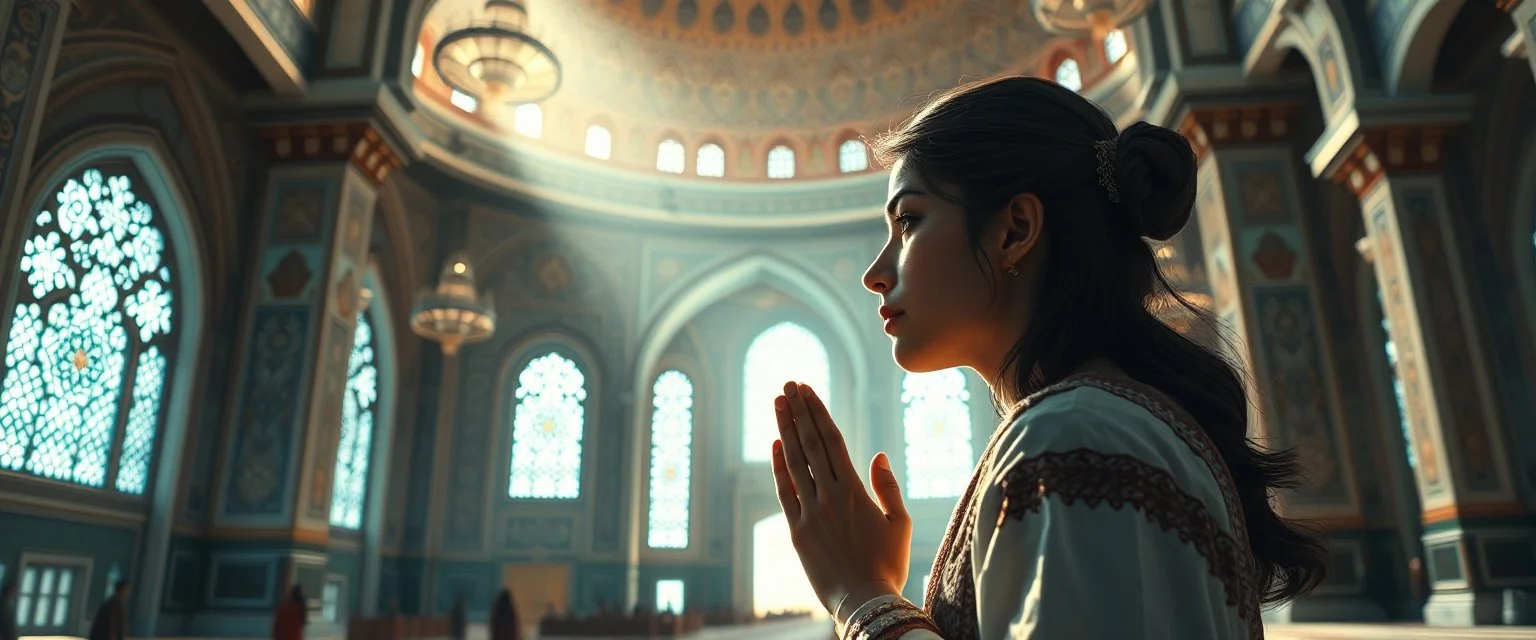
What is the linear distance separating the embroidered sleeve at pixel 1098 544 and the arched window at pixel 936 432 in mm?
15787

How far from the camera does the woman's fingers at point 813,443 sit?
976 millimetres

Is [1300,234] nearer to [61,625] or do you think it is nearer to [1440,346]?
[1440,346]

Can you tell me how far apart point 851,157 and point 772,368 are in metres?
4.17

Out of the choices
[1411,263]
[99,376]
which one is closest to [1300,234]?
[1411,263]

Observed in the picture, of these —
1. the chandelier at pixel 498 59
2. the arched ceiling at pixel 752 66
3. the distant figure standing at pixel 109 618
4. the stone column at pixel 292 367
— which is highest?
the arched ceiling at pixel 752 66

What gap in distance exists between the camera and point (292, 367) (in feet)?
29.8

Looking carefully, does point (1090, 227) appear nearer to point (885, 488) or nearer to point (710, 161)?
point (885, 488)

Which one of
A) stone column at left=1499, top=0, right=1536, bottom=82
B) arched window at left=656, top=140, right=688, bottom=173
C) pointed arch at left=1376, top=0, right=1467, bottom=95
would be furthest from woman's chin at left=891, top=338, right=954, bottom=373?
arched window at left=656, top=140, right=688, bottom=173

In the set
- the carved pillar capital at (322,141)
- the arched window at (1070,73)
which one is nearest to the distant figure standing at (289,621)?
the carved pillar capital at (322,141)

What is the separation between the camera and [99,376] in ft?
29.3

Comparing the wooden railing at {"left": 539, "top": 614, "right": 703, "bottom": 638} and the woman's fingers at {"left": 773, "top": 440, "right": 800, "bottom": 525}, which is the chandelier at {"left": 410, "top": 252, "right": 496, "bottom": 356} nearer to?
the wooden railing at {"left": 539, "top": 614, "right": 703, "bottom": 638}

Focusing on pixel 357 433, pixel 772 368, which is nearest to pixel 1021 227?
pixel 357 433

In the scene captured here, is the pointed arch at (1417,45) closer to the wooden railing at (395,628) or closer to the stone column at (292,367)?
the stone column at (292,367)

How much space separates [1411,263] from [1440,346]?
2.18 ft
